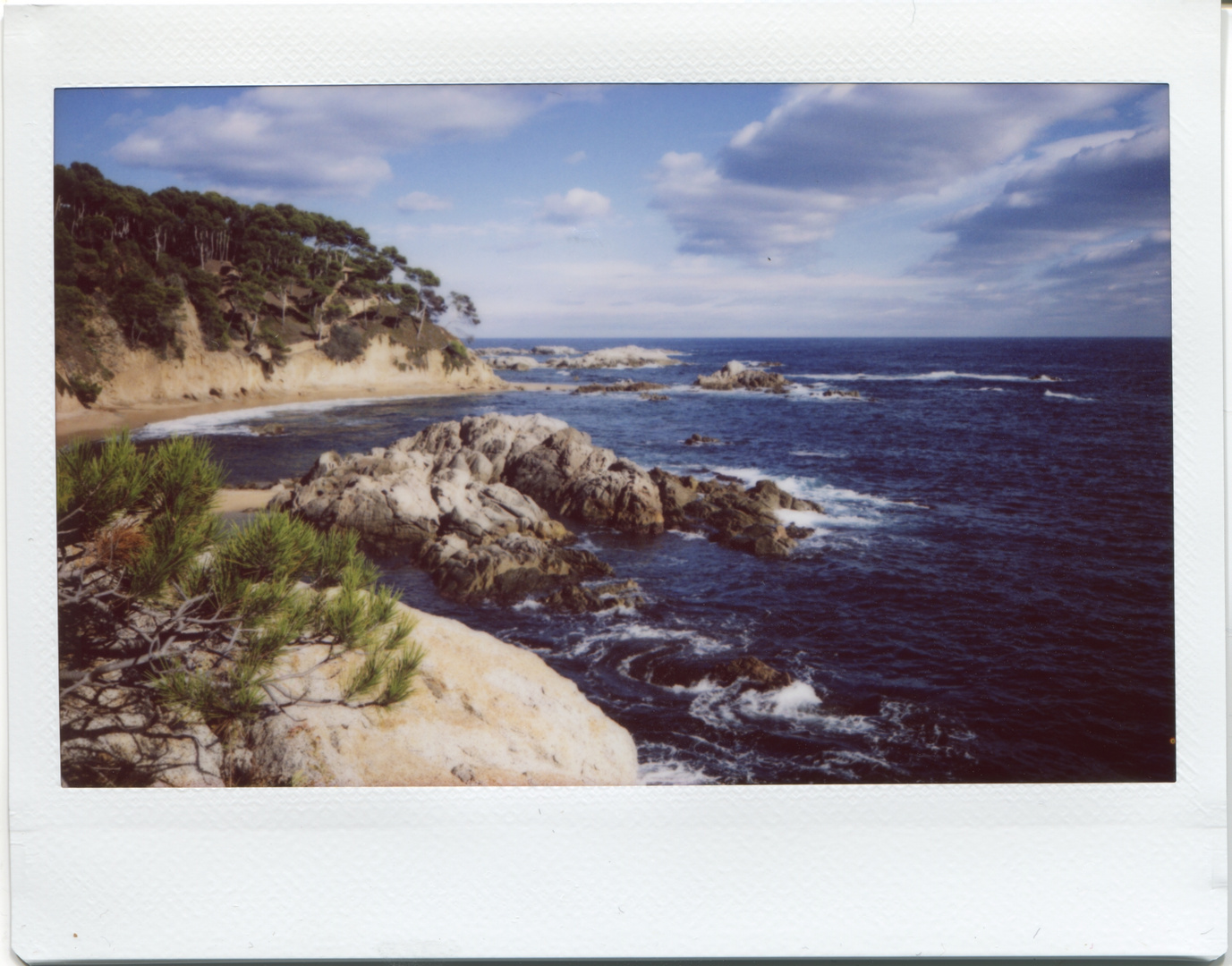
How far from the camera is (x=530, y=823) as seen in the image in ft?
4.85

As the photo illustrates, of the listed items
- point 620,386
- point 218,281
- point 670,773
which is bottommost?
point 670,773

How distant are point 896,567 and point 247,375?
85.3 inches

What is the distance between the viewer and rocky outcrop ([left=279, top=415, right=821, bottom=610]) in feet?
5.62

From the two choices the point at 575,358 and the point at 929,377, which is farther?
the point at 929,377

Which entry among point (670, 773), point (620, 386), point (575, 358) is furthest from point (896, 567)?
point (575, 358)

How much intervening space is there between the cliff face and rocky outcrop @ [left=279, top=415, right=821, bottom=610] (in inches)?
7.3

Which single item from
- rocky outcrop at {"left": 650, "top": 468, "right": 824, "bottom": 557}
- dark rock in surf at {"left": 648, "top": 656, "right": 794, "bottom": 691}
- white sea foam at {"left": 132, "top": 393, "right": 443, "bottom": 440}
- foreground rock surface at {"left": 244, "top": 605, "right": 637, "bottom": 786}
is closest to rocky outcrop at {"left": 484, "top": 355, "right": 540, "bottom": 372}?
white sea foam at {"left": 132, "top": 393, "right": 443, "bottom": 440}

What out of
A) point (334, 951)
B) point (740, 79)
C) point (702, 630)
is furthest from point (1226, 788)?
point (334, 951)

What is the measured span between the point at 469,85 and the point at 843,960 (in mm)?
2633

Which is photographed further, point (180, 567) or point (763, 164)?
point (763, 164)

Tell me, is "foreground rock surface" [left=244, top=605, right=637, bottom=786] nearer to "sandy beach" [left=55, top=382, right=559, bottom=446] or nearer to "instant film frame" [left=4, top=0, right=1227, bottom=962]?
"instant film frame" [left=4, top=0, right=1227, bottom=962]

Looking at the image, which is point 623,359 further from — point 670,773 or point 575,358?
point 670,773

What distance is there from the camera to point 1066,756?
1.54m

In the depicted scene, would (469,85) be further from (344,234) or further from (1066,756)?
(1066,756)
